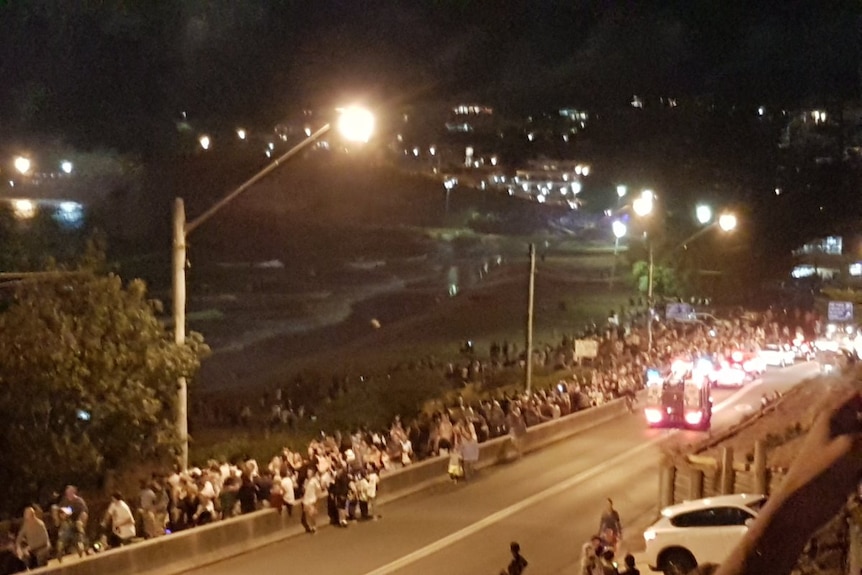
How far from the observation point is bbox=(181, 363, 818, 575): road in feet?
57.5

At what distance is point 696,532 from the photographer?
51.7 feet

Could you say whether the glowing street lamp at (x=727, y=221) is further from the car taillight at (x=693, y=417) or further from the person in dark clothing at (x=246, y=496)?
the person in dark clothing at (x=246, y=496)

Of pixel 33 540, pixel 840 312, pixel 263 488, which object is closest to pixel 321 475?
pixel 263 488

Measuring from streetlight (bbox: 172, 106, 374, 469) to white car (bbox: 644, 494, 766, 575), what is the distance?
7227 mm

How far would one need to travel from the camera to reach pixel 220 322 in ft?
232

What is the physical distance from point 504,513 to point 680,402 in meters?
11.0

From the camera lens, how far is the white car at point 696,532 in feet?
50.6

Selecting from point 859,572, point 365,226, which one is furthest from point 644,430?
point 365,226

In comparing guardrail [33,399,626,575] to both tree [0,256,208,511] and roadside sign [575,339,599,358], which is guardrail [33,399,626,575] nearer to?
tree [0,256,208,511]

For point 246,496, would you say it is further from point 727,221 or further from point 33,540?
point 727,221

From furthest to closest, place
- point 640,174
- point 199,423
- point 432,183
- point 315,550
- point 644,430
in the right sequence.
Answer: point 432,183 < point 640,174 < point 199,423 < point 644,430 < point 315,550

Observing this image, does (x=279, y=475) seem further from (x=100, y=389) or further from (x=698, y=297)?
(x=698, y=297)

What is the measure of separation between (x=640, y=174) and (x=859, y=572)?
85.8 m

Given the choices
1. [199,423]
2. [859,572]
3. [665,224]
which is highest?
[665,224]
